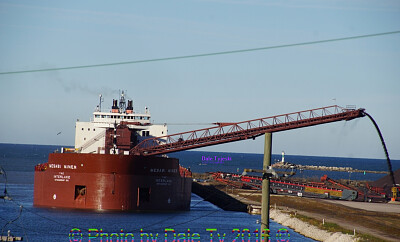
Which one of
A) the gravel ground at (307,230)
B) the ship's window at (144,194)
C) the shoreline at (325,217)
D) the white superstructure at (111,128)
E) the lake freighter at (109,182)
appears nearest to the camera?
the gravel ground at (307,230)

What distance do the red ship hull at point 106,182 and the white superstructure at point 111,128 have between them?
6.04m

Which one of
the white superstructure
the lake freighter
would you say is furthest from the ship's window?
the white superstructure

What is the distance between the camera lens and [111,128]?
52.8 metres

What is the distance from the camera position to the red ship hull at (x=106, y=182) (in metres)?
45.5

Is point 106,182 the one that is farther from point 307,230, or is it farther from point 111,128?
point 307,230

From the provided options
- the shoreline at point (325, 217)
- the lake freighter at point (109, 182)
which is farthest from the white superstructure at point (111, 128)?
the shoreline at point (325, 217)

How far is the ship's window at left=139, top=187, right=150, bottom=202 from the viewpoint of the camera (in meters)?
46.6

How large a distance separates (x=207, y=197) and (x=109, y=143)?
809 inches

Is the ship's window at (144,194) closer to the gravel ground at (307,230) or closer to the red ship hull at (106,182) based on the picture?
the red ship hull at (106,182)

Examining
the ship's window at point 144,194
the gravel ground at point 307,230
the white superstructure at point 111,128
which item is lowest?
the gravel ground at point 307,230

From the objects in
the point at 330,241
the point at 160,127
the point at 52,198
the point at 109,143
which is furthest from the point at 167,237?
the point at 160,127

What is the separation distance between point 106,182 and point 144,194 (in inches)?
118

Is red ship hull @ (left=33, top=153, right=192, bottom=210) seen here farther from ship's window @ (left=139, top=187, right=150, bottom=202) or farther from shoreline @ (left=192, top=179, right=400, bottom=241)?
shoreline @ (left=192, top=179, right=400, bottom=241)

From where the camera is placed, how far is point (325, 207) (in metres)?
56.9
